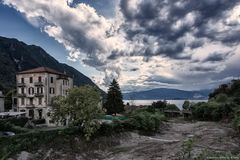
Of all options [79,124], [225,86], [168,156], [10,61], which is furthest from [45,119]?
[10,61]

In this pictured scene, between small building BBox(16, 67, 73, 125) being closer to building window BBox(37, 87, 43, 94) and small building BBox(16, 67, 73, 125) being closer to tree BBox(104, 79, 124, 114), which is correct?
building window BBox(37, 87, 43, 94)

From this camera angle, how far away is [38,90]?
6122 cm

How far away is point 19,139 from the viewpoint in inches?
1054

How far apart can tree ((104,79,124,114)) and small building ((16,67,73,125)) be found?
46.5ft

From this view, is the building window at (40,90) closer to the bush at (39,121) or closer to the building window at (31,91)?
the building window at (31,91)

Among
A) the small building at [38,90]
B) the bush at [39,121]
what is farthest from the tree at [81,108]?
the small building at [38,90]

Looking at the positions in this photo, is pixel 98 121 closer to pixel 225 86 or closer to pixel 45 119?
pixel 45 119

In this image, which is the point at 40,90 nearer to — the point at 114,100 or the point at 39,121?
the point at 39,121

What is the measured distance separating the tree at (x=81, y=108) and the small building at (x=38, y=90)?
94.1 ft

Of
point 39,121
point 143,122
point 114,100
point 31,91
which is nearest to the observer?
point 143,122

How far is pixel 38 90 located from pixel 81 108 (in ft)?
105

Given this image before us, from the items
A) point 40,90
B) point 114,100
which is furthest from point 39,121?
point 114,100

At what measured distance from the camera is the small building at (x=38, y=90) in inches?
2402

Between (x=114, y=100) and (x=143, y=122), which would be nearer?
(x=143, y=122)
